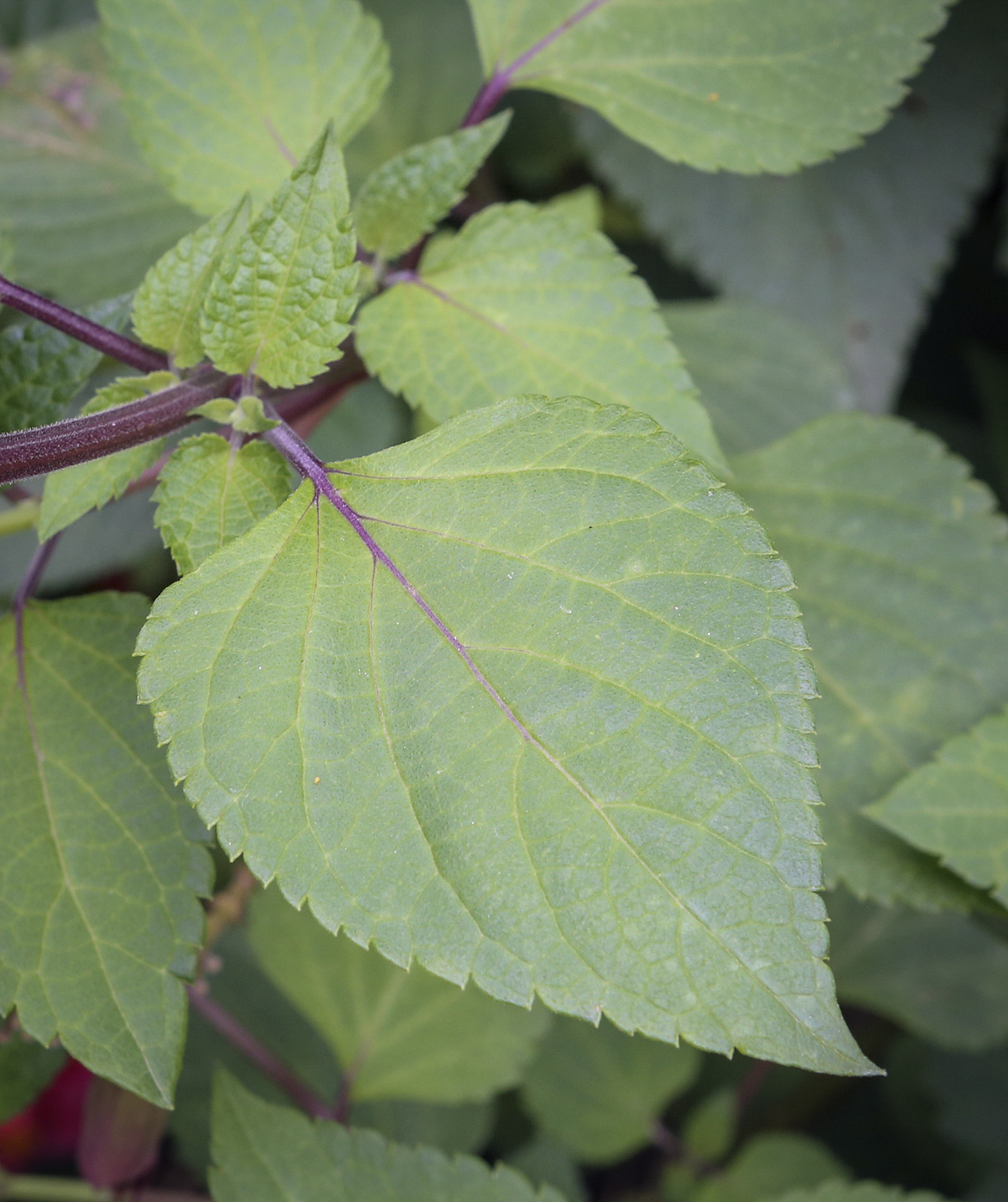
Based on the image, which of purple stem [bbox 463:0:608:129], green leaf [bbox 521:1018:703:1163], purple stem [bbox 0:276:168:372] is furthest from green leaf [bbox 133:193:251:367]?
green leaf [bbox 521:1018:703:1163]

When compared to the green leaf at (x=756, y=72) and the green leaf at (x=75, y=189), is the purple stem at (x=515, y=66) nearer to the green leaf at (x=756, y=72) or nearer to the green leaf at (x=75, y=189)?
the green leaf at (x=756, y=72)

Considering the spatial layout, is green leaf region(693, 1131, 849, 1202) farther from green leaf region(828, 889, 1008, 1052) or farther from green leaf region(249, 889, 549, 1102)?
green leaf region(249, 889, 549, 1102)

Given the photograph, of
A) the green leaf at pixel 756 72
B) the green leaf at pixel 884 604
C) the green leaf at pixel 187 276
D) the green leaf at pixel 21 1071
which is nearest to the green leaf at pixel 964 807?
the green leaf at pixel 884 604

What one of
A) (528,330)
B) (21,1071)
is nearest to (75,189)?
(528,330)

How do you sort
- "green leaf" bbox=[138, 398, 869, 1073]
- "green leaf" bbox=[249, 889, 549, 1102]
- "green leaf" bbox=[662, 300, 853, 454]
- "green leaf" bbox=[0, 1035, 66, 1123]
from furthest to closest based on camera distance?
"green leaf" bbox=[662, 300, 853, 454]
"green leaf" bbox=[249, 889, 549, 1102]
"green leaf" bbox=[0, 1035, 66, 1123]
"green leaf" bbox=[138, 398, 869, 1073]

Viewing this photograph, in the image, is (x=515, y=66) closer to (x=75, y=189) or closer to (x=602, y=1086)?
(x=75, y=189)

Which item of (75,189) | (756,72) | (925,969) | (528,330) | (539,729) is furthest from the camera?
(925,969)

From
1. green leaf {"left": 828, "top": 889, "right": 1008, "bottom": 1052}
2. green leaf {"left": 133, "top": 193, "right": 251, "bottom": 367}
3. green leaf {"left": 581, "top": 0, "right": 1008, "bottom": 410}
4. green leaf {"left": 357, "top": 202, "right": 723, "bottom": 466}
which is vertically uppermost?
green leaf {"left": 133, "top": 193, "right": 251, "bottom": 367}

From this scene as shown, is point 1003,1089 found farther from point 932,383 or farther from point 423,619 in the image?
point 423,619
